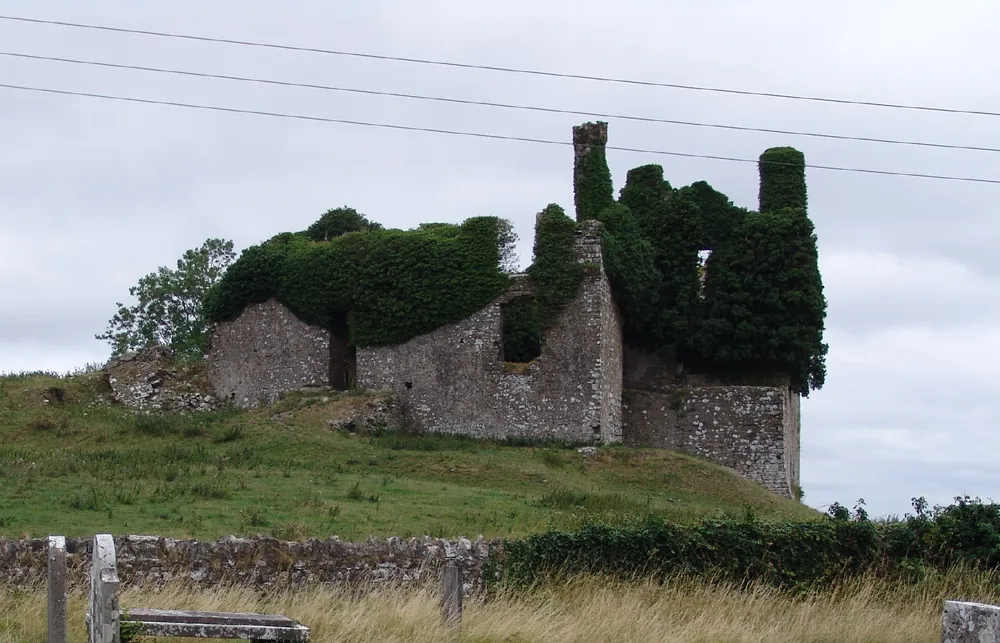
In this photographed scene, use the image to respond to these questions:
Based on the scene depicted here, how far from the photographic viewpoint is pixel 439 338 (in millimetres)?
37031

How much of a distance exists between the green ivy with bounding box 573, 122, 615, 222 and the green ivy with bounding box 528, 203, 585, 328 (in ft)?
9.71

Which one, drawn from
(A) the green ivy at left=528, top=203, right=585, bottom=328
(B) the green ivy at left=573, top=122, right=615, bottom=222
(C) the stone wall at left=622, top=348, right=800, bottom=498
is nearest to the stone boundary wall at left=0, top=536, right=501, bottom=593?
(A) the green ivy at left=528, top=203, right=585, bottom=328

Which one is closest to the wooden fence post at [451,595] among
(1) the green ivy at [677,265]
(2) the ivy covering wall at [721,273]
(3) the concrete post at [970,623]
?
(3) the concrete post at [970,623]

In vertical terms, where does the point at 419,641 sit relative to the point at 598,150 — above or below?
below

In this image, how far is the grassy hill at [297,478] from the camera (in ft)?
72.3

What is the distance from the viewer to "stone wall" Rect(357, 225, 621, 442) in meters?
35.2

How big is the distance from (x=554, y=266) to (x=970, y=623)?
2661cm

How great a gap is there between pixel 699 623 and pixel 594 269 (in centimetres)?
2098

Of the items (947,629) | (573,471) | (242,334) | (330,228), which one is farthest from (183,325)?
(947,629)

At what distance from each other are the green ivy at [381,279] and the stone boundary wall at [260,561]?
63.2ft

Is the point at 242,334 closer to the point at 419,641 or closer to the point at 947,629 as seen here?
the point at 419,641

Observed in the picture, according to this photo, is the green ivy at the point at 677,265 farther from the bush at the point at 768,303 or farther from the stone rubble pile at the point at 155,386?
the stone rubble pile at the point at 155,386

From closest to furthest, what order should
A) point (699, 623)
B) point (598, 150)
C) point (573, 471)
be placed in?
point (699, 623), point (573, 471), point (598, 150)

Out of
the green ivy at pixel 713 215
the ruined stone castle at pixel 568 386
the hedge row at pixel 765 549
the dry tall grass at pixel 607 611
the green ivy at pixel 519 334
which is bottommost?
the dry tall grass at pixel 607 611
